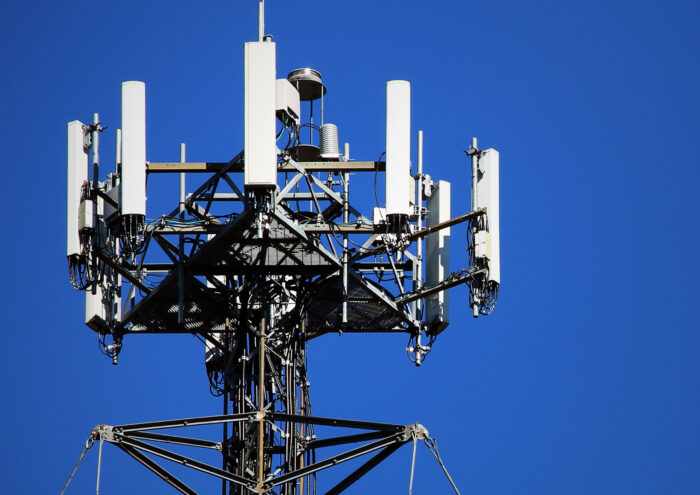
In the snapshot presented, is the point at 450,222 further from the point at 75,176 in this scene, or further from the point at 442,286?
the point at 75,176

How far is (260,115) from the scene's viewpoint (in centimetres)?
5581

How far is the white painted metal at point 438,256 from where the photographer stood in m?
61.5

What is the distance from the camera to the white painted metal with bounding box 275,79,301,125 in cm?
5881

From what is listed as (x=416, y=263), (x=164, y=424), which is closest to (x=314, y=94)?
(x=416, y=263)

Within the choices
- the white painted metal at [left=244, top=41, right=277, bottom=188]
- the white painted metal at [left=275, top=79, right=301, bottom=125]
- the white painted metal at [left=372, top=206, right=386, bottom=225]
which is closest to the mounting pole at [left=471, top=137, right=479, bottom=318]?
the white painted metal at [left=372, top=206, right=386, bottom=225]

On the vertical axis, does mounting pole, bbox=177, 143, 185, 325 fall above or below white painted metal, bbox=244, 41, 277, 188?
below

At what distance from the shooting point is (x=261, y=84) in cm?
5600

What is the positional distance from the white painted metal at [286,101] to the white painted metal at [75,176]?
16.6ft

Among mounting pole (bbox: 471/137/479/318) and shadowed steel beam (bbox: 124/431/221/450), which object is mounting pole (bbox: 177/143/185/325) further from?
mounting pole (bbox: 471/137/479/318)

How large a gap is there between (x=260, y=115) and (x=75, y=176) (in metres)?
5.57

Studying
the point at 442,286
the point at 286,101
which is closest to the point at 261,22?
the point at 286,101

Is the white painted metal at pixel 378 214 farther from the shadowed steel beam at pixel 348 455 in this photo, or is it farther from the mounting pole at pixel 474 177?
the shadowed steel beam at pixel 348 455

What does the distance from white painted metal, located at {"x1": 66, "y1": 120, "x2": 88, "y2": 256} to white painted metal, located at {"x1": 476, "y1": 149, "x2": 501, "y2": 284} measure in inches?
406

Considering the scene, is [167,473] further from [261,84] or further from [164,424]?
[261,84]
